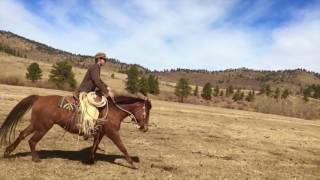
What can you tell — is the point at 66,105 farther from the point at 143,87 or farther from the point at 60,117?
the point at 143,87

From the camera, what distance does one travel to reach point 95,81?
13430 mm

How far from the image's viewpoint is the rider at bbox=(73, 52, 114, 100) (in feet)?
44.1

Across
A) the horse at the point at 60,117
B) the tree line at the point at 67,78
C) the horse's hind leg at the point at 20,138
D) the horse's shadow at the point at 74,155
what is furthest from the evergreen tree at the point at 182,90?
the horse's hind leg at the point at 20,138

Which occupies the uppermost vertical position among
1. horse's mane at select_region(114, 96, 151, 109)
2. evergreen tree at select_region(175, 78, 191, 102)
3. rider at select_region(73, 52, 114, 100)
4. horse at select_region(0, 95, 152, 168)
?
evergreen tree at select_region(175, 78, 191, 102)

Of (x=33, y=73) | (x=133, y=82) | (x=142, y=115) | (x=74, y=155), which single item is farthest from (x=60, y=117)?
(x=133, y=82)

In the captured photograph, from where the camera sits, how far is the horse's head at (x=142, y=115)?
13953mm

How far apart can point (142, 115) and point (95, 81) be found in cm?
174

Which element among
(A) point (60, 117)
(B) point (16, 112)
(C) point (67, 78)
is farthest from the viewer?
(C) point (67, 78)

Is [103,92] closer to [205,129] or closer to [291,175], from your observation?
[291,175]

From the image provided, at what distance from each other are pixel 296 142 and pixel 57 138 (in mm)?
14023

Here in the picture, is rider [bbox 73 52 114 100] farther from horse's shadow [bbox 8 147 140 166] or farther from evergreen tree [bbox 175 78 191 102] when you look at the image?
evergreen tree [bbox 175 78 191 102]

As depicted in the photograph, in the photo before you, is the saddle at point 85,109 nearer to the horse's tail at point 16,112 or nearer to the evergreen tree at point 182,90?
the horse's tail at point 16,112

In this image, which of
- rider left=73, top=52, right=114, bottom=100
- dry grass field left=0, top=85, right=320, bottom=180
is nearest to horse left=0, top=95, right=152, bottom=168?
rider left=73, top=52, right=114, bottom=100

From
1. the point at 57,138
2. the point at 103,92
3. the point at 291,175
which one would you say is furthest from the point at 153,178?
the point at 57,138
